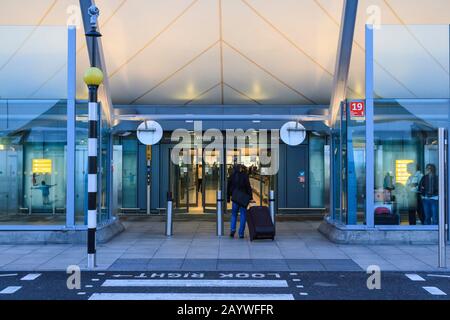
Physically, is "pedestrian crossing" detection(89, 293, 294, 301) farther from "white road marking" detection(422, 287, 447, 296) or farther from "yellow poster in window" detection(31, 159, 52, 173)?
"yellow poster in window" detection(31, 159, 52, 173)

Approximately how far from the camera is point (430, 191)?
460 inches

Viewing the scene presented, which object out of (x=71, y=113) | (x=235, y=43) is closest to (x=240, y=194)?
(x=71, y=113)

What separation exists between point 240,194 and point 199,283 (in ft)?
15.5

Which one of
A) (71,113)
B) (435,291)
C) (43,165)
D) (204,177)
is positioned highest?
(71,113)

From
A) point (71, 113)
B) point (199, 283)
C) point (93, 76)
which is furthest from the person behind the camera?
point (71, 113)

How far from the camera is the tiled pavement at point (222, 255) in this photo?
8.96m

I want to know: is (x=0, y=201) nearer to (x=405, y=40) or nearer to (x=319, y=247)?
(x=319, y=247)

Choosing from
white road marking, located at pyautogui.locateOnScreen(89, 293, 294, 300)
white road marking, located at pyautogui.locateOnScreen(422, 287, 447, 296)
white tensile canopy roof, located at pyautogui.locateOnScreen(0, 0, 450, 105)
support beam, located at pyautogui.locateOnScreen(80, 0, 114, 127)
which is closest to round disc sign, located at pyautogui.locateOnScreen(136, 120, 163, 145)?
support beam, located at pyautogui.locateOnScreen(80, 0, 114, 127)

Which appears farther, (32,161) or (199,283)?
(32,161)

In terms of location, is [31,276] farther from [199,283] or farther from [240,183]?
[240,183]

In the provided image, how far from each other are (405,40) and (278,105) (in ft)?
17.0

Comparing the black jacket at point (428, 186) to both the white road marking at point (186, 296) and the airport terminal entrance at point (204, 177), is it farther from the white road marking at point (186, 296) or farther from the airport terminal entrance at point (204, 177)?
the airport terminal entrance at point (204, 177)
